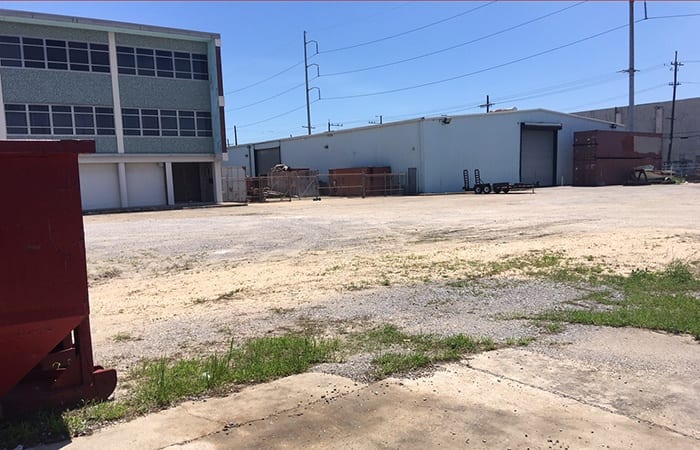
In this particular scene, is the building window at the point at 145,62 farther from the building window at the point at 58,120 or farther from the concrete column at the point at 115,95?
the building window at the point at 58,120

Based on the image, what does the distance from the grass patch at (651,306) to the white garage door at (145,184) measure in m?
35.6

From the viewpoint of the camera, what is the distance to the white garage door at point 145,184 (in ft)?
125

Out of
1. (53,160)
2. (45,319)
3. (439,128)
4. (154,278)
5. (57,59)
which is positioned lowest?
(154,278)

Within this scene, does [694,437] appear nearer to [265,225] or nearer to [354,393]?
[354,393]

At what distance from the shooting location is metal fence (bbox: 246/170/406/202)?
47562 millimetres

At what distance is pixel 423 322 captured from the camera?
6570mm

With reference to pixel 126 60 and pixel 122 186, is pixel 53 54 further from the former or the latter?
pixel 122 186

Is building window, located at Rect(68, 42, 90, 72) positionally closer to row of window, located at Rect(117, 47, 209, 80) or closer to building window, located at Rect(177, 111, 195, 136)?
row of window, located at Rect(117, 47, 209, 80)

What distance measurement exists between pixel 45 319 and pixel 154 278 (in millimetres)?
6754

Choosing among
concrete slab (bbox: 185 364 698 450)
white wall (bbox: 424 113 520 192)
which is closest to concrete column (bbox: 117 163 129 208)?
white wall (bbox: 424 113 520 192)

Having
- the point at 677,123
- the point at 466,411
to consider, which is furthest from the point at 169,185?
the point at 677,123

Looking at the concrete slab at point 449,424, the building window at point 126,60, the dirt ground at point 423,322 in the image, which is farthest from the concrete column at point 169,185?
the concrete slab at point 449,424

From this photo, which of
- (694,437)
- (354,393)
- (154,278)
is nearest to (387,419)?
(354,393)

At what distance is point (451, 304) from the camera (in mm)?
7449
